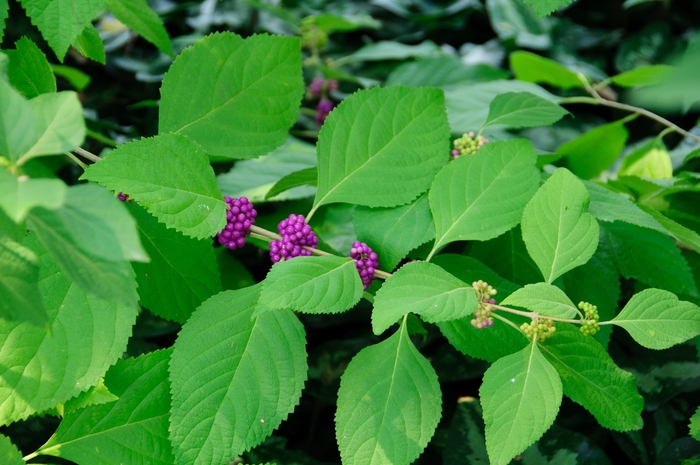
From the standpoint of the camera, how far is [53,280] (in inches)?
24.2

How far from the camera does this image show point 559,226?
63cm

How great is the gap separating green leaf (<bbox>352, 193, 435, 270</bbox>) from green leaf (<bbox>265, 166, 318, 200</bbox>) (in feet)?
0.41

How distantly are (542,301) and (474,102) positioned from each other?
627 mm

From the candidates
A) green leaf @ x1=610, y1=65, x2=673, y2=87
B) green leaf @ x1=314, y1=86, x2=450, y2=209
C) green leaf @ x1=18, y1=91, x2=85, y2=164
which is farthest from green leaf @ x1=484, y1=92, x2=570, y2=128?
green leaf @ x1=18, y1=91, x2=85, y2=164

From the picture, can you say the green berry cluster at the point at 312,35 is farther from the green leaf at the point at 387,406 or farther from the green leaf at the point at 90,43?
the green leaf at the point at 387,406

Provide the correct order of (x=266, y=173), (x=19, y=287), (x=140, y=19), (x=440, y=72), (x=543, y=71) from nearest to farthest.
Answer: (x=19, y=287)
(x=140, y=19)
(x=266, y=173)
(x=543, y=71)
(x=440, y=72)

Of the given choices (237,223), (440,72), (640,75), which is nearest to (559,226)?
(237,223)

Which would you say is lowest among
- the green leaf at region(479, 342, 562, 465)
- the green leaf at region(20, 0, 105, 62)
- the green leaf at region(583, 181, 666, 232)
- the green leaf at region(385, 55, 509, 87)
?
the green leaf at region(385, 55, 509, 87)

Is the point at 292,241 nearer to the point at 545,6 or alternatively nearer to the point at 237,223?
the point at 237,223

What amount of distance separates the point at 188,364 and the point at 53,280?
16cm

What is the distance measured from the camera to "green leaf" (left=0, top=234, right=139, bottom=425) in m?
0.58

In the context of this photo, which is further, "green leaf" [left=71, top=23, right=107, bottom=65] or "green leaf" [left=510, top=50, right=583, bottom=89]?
"green leaf" [left=510, top=50, right=583, bottom=89]

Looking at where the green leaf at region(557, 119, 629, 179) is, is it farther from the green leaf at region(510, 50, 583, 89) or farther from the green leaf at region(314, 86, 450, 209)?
the green leaf at region(314, 86, 450, 209)

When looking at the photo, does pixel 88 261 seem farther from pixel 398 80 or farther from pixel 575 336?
pixel 398 80
